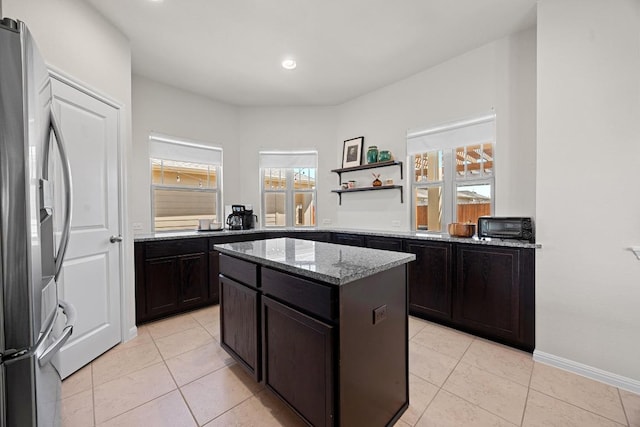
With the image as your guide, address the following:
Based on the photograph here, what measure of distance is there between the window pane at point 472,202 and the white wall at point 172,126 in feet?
11.0

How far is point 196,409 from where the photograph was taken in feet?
5.43

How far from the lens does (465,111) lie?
3.02 m

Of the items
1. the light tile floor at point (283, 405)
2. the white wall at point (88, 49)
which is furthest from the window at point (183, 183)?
the light tile floor at point (283, 405)

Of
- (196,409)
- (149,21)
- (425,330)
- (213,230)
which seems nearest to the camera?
(196,409)

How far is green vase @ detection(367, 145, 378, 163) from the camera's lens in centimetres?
378

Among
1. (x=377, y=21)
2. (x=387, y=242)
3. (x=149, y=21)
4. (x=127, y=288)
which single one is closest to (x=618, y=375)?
(x=387, y=242)

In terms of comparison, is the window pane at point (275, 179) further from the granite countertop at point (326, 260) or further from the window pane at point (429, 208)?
the granite countertop at point (326, 260)

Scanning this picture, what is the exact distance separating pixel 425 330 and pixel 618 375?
1.35 m

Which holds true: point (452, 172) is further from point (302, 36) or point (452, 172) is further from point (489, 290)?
point (302, 36)

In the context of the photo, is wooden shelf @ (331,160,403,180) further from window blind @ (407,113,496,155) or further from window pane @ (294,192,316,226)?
window pane @ (294,192,316,226)

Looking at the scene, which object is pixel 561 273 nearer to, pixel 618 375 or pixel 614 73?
pixel 618 375

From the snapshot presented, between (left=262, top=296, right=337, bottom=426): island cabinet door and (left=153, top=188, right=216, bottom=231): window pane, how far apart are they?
279cm

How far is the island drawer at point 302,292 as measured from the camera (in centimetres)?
122

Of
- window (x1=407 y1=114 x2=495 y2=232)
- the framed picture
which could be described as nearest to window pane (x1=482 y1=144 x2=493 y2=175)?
window (x1=407 y1=114 x2=495 y2=232)
